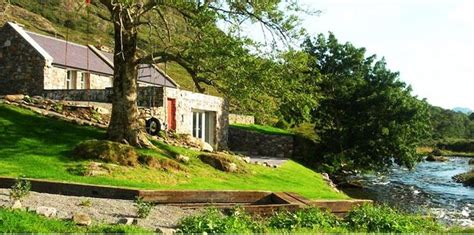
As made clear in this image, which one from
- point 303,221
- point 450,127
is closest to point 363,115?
point 303,221

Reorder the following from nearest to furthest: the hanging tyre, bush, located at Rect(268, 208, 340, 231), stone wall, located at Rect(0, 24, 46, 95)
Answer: bush, located at Rect(268, 208, 340, 231) → the hanging tyre → stone wall, located at Rect(0, 24, 46, 95)

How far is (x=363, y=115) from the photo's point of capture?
41.7m

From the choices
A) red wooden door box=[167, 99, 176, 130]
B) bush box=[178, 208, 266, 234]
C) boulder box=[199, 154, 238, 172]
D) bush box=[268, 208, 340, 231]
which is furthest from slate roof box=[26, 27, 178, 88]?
bush box=[178, 208, 266, 234]

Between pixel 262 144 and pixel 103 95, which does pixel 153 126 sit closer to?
pixel 103 95

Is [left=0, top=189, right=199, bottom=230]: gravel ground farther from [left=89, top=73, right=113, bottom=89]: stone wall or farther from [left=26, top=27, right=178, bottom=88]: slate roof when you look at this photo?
[left=89, top=73, right=113, bottom=89]: stone wall

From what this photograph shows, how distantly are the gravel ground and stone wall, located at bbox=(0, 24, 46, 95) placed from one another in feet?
90.7

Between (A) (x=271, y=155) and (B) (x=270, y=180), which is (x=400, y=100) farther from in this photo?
(B) (x=270, y=180)

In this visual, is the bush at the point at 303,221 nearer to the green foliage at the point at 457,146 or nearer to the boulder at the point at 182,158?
the boulder at the point at 182,158

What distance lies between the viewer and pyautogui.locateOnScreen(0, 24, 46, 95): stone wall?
3869cm

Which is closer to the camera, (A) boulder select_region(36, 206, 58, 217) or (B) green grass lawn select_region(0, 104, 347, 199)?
(A) boulder select_region(36, 206, 58, 217)

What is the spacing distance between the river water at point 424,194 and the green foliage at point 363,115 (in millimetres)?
2225

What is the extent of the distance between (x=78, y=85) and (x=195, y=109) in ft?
44.9

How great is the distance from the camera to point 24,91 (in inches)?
1547

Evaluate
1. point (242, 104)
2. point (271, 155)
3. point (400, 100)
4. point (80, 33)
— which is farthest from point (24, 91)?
point (80, 33)
